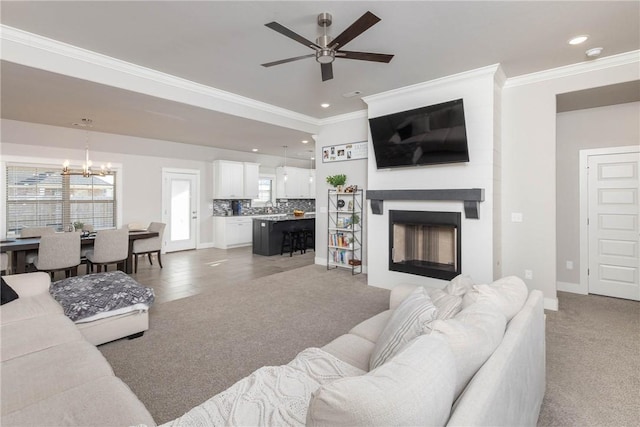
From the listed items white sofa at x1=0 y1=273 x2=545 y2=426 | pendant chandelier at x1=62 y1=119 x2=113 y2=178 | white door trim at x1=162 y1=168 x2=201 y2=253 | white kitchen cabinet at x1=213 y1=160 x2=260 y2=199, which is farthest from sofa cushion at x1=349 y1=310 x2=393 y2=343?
white kitchen cabinet at x1=213 y1=160 x2=260 y2=199

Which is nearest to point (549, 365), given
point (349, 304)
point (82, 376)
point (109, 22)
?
point (349, 304)


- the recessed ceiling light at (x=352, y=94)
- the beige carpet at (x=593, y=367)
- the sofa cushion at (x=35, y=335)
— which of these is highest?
the recessed ceiling light at (x=352, y=94)

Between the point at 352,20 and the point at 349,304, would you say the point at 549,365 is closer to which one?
the point at 349,304

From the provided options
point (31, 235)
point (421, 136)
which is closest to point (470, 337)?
point (421, 136)

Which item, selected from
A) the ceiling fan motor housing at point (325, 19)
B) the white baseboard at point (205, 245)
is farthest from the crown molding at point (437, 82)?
the white baseboard at point (205, 245)

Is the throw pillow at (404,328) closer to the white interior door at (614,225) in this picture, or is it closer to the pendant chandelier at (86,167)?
the white interior door at (614,225)

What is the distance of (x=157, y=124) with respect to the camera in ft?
17.9

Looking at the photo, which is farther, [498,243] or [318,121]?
[318,121]

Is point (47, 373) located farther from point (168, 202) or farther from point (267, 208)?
point (267, 208)

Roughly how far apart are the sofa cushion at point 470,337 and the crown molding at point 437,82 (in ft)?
10.5

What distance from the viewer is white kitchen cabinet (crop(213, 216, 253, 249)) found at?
322 inches

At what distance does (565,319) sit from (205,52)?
484cm

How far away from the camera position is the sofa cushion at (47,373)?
1.38 meters

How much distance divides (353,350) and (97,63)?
149 inches
